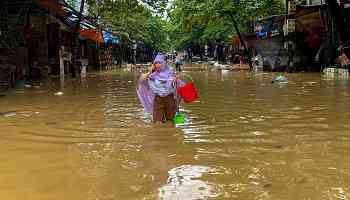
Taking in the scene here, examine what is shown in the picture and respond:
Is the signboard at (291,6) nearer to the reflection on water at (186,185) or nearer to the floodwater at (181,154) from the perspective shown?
the floodwater at (181,154)

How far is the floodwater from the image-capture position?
563 cm

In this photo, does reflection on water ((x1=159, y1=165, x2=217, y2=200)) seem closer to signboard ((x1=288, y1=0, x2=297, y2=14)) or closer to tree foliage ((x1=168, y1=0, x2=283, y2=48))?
signboard ((x1=288, y1=0, x2=297, y2=14))

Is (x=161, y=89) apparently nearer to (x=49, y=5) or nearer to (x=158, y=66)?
(x=158, y=66)

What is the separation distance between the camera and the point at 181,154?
755 cm

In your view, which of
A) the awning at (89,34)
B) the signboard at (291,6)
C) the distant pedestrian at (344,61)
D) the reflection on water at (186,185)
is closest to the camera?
the reflection on water at (186,185)

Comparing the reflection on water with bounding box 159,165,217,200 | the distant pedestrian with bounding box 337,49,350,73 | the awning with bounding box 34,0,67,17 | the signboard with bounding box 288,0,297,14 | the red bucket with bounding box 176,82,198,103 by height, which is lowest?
the reflection on water with bounding box 159,165,217,200

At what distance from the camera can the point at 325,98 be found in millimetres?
14906

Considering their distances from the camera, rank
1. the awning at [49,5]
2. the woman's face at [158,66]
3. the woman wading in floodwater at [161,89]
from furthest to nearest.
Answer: the awning at [49,5] < the woman wading in floodwater at [161,89] < the woman's face at [158,66]

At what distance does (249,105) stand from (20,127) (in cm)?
570

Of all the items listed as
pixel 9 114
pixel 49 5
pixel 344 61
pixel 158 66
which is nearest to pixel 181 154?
pixel 158 66

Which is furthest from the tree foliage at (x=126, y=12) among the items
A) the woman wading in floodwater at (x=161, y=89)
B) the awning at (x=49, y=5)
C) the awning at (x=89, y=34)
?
the woman wading in floodwater at (x=161, y=89)

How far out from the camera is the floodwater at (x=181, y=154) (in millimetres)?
5629

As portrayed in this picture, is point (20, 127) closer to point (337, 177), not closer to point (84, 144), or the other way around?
point (84, 144)

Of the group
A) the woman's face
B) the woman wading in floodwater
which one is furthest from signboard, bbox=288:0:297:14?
the woman's face
